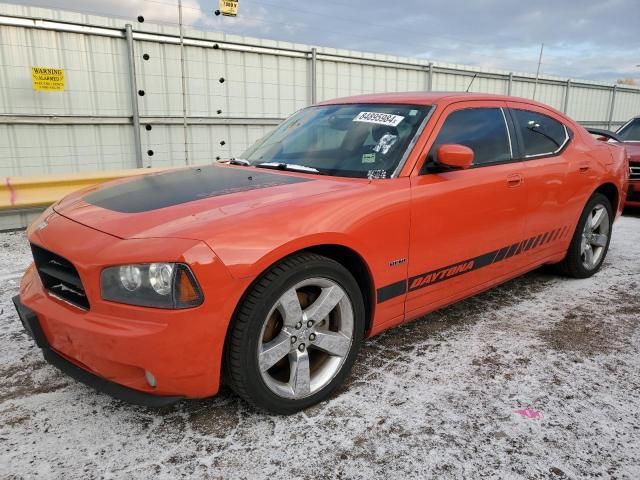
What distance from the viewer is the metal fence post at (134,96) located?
7531 mm

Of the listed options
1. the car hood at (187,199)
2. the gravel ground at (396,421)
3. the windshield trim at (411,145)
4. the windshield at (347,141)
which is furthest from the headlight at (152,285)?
the windshield trim at (411,145)

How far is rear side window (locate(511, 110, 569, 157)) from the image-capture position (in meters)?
3.69

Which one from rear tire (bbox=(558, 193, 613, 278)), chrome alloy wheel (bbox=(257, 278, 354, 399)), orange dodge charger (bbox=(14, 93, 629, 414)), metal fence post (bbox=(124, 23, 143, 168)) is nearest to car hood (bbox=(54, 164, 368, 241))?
orange dodge charger (bbox=(14, 93, 629, 414))

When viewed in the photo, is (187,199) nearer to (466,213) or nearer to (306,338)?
(306,338)

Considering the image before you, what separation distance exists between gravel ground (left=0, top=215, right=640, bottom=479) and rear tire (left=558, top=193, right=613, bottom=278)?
1.11 meters

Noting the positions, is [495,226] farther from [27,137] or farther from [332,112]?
[27,137]

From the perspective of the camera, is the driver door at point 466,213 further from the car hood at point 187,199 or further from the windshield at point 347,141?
the car hood at point 187,199

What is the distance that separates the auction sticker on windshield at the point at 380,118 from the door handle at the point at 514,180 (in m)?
0.89

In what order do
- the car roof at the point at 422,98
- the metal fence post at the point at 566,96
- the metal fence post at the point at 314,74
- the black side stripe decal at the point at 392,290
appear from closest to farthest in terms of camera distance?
the black side stripe decal at the point at 392,290 < the car roof at the point at 422,98 < the metal fence post at the point at 314,74 < the metal fence post at the point at 566,96

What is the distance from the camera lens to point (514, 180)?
3.40 metres

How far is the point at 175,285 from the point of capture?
1.96m

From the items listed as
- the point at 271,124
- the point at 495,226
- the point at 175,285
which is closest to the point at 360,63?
the point at 271,124

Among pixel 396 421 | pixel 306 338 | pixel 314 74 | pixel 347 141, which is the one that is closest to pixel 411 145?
pixel 347 141

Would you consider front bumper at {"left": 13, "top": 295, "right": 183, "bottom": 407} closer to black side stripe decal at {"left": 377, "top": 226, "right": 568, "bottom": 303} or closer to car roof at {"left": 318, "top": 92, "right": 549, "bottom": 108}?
black side stripe decal at {"left": 377, "top": 226, "right": 568, "bottom": 303}
